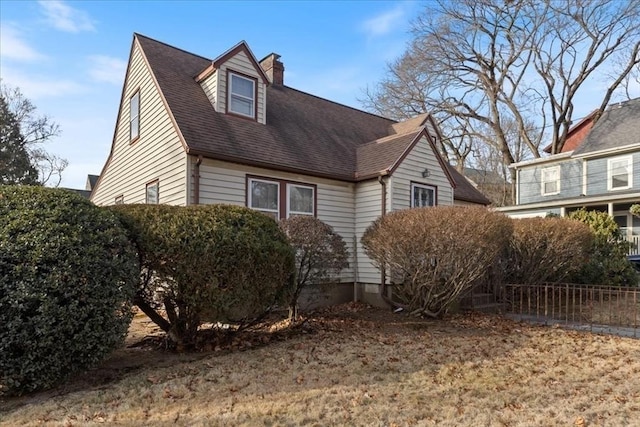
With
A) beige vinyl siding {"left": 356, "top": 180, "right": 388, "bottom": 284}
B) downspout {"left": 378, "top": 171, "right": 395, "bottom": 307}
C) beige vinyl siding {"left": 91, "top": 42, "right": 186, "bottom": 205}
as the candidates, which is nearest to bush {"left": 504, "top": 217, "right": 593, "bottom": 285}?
downspout {"left": 378, "top": 171, "right": 395, "bottom": 307}

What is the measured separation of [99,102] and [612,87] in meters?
27.9

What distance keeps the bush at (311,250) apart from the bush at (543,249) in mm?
5530

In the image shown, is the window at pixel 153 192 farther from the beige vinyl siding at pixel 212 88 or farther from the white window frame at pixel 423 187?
the white window frame at pixel 423 187

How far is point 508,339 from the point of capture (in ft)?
22.9

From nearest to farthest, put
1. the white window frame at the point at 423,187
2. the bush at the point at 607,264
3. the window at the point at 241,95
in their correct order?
the window at the point at 241,95 → the white window frame at the point at 423,187 → the bush at the point at 607,264

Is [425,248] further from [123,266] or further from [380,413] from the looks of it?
[123,266]

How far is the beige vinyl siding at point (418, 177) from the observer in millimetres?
10859

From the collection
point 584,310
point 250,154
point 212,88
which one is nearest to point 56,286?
point 250,154

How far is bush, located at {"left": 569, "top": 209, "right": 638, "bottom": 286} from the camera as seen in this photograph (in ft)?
38.5

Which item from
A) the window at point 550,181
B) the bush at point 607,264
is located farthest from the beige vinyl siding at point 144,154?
the window at point 550,181

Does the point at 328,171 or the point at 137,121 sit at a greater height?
the point at 137,121

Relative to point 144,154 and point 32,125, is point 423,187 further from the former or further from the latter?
point 32,125

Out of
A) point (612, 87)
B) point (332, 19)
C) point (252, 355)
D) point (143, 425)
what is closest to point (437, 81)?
point (612, 87)

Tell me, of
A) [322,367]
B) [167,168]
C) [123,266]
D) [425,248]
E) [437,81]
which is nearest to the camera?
[123,266]
